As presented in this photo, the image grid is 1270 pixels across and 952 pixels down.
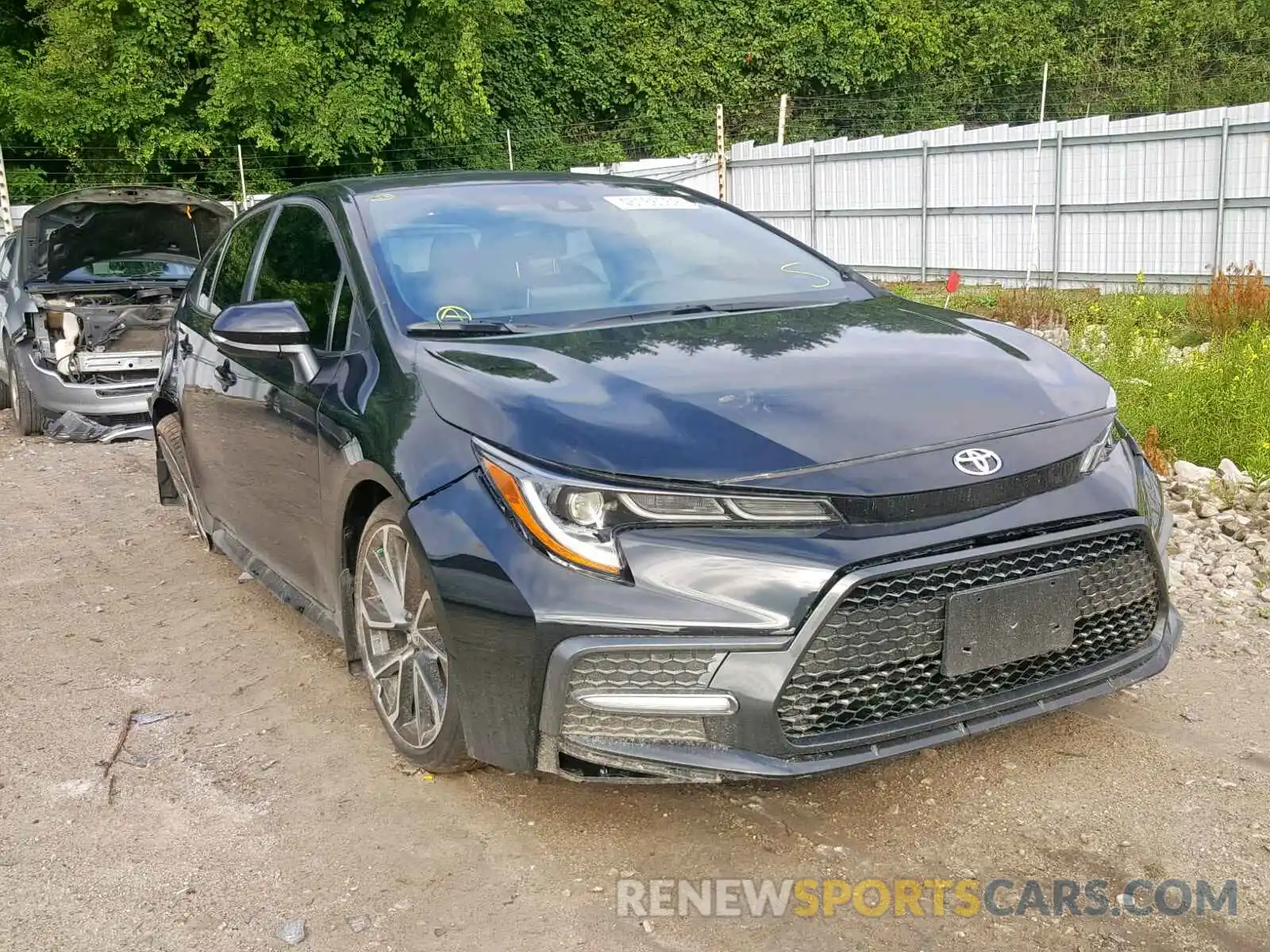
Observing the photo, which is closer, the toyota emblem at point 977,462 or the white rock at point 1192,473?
the toyota emblem at point 977,462

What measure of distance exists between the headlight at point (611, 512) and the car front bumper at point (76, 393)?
6.84 m

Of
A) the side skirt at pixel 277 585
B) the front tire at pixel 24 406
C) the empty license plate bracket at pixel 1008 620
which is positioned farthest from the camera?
the front tire at pixel 24 406

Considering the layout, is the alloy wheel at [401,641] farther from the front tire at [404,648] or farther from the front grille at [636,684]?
the front grille at [636,684]

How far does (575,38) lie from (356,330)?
31.9 metres

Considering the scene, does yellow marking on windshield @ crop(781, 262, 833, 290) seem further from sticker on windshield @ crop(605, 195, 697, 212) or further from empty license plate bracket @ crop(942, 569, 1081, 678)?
empty license plate bracket @ crop(942, 569, 1081, 678)

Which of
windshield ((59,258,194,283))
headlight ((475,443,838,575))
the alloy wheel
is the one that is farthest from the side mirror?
windshield ((59,258,194,283))

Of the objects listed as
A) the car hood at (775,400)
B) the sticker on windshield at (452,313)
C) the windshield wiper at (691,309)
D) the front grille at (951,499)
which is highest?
the sticker on windshield at (452,313)

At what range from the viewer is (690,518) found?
253 centimetres

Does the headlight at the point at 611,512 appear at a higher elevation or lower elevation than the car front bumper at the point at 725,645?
higher

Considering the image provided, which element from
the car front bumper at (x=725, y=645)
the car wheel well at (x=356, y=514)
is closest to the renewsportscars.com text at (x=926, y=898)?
the car front bumper at (x=725, y=645)

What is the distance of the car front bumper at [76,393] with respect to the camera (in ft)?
28.3

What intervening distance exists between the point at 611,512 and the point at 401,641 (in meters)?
0.95

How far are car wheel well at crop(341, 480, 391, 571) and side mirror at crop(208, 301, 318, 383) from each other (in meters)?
0.47

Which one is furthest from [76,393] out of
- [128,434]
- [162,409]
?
[162,409]
